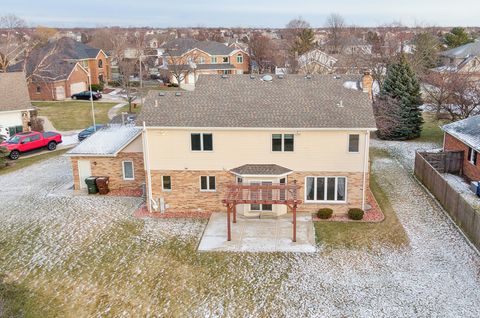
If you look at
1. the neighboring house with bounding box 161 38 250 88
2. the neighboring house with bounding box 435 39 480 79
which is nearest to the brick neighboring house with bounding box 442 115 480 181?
the neighboring house with bounding box 435 39 480 79

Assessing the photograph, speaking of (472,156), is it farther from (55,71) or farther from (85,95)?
(55,71)

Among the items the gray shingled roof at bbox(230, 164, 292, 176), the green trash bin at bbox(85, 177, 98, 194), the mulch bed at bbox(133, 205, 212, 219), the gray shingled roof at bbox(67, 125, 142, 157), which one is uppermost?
the gray shingled roof at bbox(67, 125, 142, 157)

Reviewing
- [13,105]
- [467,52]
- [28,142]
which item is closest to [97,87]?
[13,105]

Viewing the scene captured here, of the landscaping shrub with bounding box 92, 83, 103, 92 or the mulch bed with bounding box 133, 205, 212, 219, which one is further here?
the landscaping shrub with bounding box 92, 83, 103, 92

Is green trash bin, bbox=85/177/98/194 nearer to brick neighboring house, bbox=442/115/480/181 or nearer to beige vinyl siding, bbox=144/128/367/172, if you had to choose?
beige vinyl siding, bbox=144/128/367/172

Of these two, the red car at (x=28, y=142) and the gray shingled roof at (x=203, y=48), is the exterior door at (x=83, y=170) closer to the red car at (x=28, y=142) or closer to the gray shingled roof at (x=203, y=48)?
the red car at (x=28, y=142)
